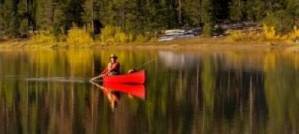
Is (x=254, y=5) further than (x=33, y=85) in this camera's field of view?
Yes

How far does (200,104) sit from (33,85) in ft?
55.6

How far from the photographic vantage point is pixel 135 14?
11850cm

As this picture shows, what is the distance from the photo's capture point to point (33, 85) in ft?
172

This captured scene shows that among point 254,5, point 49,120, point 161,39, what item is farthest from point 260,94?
point 254,5

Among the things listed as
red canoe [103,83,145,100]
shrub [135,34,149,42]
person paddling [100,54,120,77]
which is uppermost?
person paddling [100,54,120,77]

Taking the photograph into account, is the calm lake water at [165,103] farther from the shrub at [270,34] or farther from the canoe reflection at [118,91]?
the shrub at [270,34]

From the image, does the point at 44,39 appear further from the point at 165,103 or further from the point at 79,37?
the point at 165,103

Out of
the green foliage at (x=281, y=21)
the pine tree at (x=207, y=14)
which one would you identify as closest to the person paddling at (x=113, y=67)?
the green foliage at (x=281, y=21)

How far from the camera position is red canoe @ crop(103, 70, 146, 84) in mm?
50938

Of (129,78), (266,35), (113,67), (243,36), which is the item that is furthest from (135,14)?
(129,78)

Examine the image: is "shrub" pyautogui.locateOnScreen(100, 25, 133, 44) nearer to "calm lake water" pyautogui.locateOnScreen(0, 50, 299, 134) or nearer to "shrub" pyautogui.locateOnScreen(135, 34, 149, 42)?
"shrub" pyautogui.locateOnScreen(135, 34, 149, 42)

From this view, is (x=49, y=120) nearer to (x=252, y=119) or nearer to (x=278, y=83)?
(x=252, y=119)

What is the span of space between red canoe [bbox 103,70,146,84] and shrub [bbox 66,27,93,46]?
69.1 meters

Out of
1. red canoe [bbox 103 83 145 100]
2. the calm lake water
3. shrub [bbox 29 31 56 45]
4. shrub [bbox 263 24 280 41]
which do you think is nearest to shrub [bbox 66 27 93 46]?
shrub [bbox 29 31 56 45]
